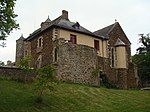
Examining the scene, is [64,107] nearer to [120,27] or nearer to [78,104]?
[78,104]

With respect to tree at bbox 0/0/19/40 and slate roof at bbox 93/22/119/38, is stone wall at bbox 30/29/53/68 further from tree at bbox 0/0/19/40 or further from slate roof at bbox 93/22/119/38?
tree at bbox 0/0/19/40

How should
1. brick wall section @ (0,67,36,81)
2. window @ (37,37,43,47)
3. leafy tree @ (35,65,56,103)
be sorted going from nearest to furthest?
leafy tree @ (35,65,56,103)
brick wall section @ (0,67,36,81)
window @ (37,37,43,47)

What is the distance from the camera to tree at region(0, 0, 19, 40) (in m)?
16.2

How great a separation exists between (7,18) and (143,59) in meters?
37.4

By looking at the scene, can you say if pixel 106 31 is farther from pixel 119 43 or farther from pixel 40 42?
pixel 40 42

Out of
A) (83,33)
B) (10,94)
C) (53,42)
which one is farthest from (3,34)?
(83,33)

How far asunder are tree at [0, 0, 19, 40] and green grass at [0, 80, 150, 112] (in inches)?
175

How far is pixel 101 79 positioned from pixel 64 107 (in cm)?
1463

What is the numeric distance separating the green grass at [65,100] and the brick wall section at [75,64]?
379cm

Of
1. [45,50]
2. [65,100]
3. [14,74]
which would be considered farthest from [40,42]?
[65,100]

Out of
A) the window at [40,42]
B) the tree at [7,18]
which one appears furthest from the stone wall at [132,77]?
the tree at [7,18]

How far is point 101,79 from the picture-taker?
32844mm

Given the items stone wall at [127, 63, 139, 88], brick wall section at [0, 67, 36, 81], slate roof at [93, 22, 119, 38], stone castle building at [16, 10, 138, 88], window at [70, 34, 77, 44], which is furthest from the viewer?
slate roof at [93, 22, 119, 38]

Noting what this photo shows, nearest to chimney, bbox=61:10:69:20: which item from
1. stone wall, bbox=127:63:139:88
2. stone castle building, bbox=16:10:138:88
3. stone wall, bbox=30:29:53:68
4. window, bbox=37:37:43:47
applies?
stone castle building, bbox=16:10:138:88
